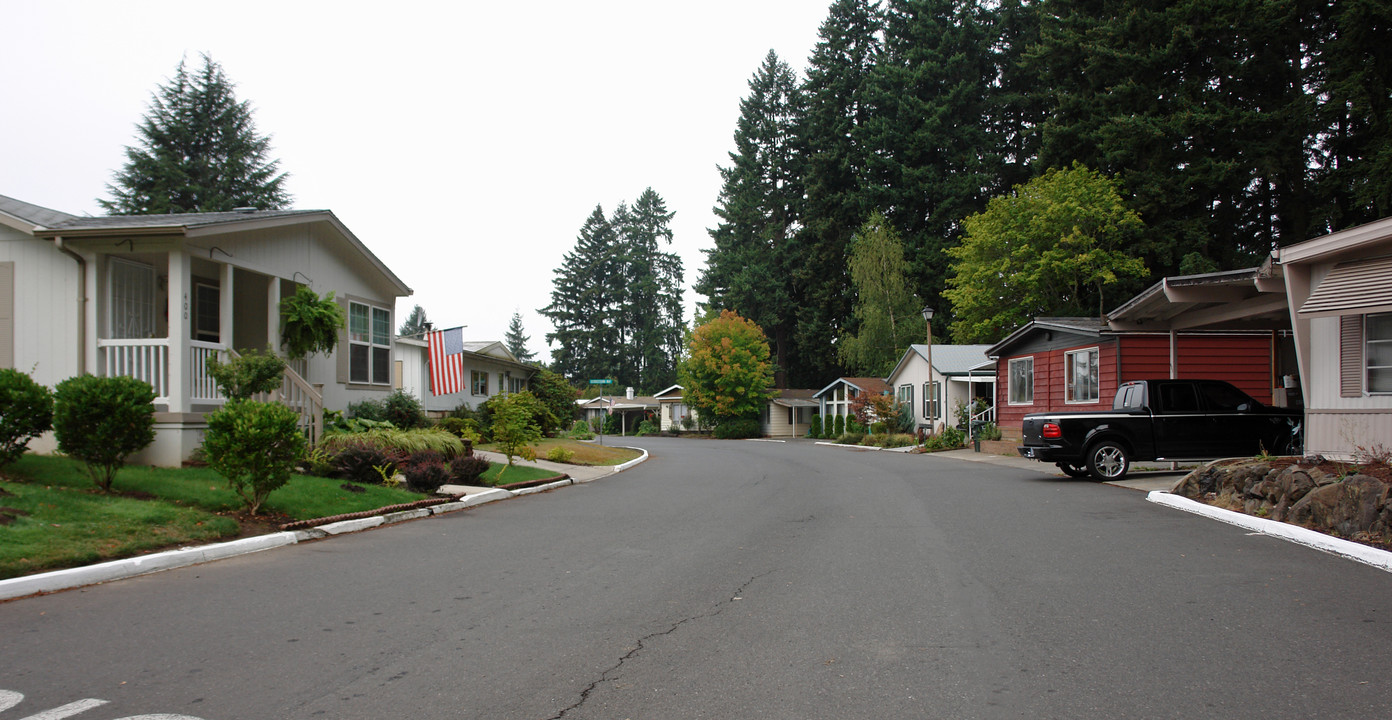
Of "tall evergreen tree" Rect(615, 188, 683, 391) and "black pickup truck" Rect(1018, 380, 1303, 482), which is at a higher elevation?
"tall evergreen tree" Rect(615, 188, 683, 391)

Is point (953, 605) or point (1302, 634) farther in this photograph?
point (953, 605)

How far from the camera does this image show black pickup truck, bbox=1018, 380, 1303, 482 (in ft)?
55.5

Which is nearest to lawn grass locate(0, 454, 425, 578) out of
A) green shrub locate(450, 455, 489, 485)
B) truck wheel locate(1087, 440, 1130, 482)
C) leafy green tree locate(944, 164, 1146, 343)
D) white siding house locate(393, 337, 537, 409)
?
green shrub locate(450, 455, 489, 485)

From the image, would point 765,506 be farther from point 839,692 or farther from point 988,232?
point 988,232

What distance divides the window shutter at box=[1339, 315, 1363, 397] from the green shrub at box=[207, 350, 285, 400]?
53.1ft

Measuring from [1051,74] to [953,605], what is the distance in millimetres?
46672

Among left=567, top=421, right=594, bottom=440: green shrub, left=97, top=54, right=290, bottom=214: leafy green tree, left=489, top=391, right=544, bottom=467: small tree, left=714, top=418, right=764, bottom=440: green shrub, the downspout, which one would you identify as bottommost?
left=714, top=418, right=764, bottom=440: green shrub

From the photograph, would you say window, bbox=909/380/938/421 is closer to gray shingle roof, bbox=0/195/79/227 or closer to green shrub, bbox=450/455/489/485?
green shrub, bbox=450/455/489/485

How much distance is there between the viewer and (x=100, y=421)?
387 inches

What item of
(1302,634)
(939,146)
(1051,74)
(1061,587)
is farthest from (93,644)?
(939,146)

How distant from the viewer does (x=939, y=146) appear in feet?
177

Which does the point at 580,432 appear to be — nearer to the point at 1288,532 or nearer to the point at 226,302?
the point at 226,302

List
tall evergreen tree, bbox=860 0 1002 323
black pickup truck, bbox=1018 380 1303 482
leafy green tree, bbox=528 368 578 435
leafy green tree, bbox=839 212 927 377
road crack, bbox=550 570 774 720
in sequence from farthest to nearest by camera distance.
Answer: tall evergreen tree, bbox=860 0 1002 323 → leafy green tree, bbox=839 212 927 377 → leafy green tree, bbox=528 368 578 435 → black pickup truck, bbox=1018 380 1303 482 → road crack, bbox=550 570 774 720

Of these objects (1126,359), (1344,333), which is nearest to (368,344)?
(1344,333)
